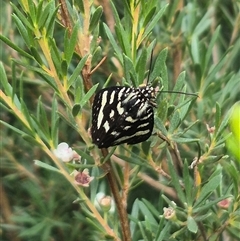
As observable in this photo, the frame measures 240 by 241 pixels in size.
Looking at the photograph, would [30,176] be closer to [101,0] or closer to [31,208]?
[31,208]

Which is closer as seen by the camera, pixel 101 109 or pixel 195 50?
pixel 101 109

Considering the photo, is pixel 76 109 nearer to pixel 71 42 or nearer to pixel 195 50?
pixel 71 42

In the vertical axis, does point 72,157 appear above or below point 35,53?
below

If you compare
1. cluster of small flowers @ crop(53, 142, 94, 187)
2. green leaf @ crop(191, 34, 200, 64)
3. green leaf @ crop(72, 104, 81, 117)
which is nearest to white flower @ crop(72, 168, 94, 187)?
cluster of small flowers @ crop(53, 142, 94, 187)

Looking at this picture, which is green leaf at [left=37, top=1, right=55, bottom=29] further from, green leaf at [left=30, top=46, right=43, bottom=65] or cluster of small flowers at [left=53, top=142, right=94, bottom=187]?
cluster of small flowers at [left=53, top=142, right=94, bottom=187]

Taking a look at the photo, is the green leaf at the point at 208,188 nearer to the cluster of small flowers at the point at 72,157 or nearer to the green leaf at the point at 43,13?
the cluster of small flowers at the point at 72,157

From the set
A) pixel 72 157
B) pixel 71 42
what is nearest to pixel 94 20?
pixel 71 42

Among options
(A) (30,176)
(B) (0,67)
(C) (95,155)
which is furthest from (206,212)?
(A) (30,176)
